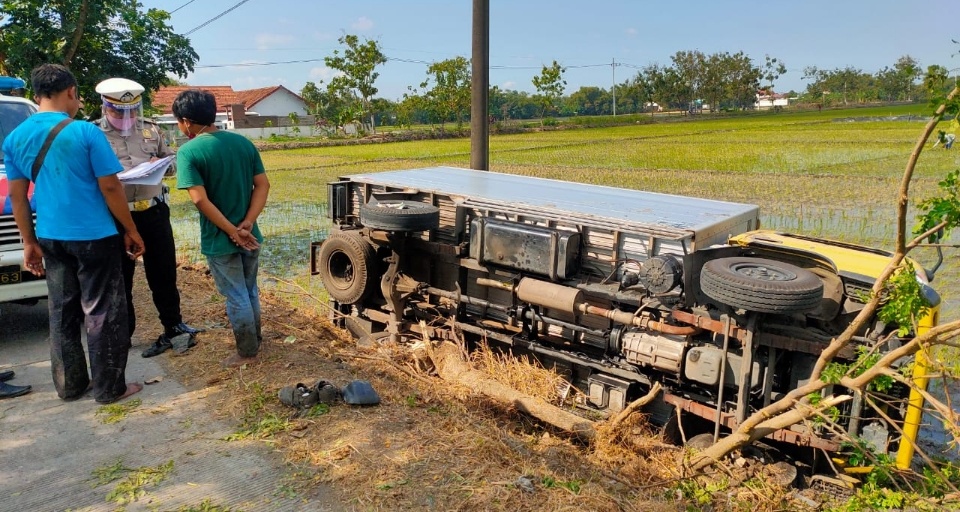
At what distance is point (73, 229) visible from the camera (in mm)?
4172

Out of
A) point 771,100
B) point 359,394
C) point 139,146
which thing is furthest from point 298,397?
point 771,100

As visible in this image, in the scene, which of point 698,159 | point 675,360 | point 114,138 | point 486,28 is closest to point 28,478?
point 114,138

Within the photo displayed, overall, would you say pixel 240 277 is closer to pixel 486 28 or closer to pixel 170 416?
pixel 170 416

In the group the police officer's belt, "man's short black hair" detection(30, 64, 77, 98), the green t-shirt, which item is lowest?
the police officer's belt

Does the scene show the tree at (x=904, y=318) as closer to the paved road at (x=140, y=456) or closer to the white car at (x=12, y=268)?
the paved road at (x=140, y=456)

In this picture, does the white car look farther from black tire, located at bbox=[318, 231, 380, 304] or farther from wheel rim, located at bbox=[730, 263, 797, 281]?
wheel rim, located at bbox=[730, 263, 797, 281]

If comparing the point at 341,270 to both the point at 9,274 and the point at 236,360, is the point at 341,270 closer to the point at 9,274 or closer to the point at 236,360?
the point at 236,360

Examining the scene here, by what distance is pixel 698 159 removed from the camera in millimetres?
25359

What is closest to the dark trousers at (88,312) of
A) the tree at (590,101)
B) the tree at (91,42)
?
the tree at (91,42)

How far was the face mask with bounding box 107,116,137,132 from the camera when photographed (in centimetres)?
541

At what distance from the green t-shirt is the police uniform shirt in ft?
3.10

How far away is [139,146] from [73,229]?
5.38ft

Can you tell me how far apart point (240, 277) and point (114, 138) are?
1.79m

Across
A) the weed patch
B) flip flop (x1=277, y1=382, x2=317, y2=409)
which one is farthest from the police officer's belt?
the weed patch
